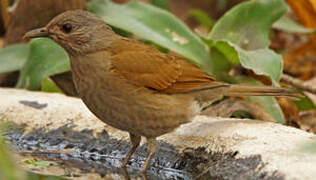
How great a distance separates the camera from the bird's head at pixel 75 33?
381 cm

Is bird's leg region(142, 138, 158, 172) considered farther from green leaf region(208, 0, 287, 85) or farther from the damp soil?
green leaf region(208, 0, 287, 85)

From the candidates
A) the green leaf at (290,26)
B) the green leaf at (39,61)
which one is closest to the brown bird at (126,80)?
the green leaf at (39,61)

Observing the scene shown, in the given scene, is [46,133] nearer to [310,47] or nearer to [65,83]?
[65,83]

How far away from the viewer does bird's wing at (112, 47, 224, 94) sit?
151 inches

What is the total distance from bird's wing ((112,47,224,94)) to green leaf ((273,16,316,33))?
2638 mm

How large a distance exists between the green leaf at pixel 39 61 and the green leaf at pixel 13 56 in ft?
0.75

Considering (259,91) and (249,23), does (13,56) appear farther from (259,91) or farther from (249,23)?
(259,91)

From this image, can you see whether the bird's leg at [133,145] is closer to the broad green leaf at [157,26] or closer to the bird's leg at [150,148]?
the bird's leg at [150,148]

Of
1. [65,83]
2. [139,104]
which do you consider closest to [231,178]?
[139,104]

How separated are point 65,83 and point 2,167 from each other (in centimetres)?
430

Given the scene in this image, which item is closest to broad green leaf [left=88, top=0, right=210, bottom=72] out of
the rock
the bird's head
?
the rock

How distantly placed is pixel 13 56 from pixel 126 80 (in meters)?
2.70

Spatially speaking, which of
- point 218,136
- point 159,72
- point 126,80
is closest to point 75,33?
point 126,80

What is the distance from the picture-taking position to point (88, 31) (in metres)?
3.86
